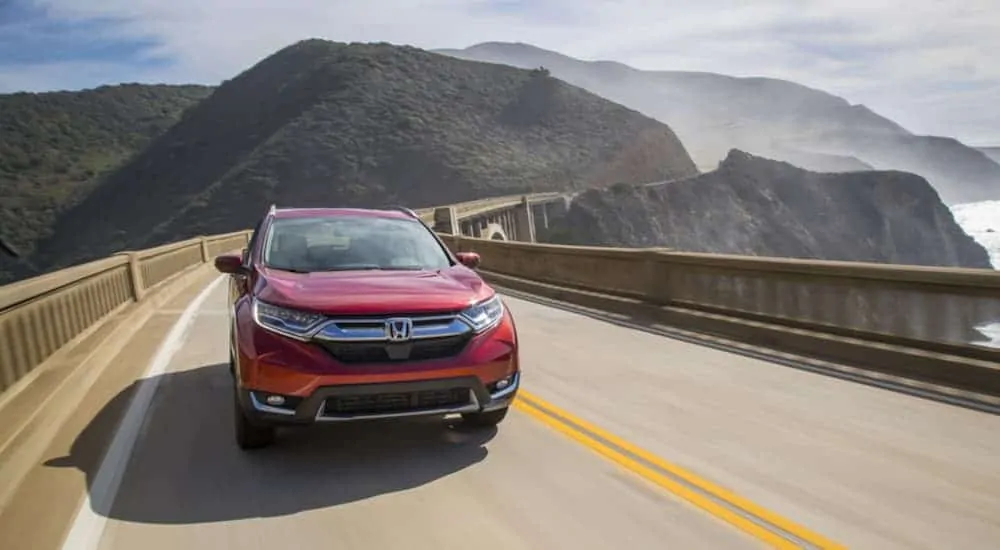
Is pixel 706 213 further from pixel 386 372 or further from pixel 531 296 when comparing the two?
pixel 386 372

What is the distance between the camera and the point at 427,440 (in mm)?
5945

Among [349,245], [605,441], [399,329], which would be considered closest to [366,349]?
[399,329]

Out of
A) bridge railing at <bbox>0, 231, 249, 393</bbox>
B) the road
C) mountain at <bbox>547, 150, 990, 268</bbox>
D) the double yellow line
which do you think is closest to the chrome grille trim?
the road

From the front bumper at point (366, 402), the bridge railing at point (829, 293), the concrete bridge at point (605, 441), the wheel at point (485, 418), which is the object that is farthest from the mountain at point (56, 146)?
the front bumper at point (366, 402)

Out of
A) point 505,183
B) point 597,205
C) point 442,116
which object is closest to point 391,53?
point 442,116

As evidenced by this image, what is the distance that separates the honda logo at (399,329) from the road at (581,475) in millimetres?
850

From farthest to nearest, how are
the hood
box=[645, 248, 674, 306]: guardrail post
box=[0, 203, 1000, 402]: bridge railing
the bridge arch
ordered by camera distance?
the bridge arch
box=[645, 248, 674, 306]: guardrail post
box=[0, 203, 1000, 402]: bridge railing
the hood

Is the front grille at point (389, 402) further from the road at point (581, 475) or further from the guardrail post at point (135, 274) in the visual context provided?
the guardrail post at point (135, 274)

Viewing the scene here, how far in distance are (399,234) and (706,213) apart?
10273cm

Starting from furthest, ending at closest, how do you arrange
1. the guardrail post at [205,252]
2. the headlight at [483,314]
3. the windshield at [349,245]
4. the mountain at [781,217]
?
1. the mountain at [781,217]
2. the guardrail post at [205,252]
3. the windshield at [349,245]
4. the headlight at [483,314]

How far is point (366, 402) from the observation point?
5164 mm

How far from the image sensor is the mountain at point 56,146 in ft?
448

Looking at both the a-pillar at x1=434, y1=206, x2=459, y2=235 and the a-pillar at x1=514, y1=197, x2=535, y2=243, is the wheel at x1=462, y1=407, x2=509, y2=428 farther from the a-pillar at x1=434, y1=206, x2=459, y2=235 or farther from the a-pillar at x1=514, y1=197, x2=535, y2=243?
the a-pillar at x1=514, y1=197, x2=535, y2=243

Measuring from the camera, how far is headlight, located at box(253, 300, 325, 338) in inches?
203
